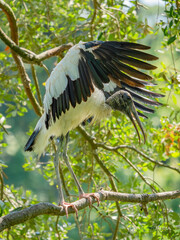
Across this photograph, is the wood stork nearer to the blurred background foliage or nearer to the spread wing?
the spread wing

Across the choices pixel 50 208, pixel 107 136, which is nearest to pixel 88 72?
pixel 50 208

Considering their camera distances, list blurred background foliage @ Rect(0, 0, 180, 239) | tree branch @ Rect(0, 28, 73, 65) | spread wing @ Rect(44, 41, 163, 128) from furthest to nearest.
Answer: blurred background foliage @ Rect(0, 0, 180, 239)
tree branch @ Rect(0, 28, 73, 65)
spread wing @ Rect(44, 41, 163, 128)

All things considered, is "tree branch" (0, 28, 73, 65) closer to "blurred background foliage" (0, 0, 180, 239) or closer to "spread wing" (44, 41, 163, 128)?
"spread wing" (44, 41, 163, 128)

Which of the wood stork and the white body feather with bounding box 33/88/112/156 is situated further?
the white body feather with bounding box 33/88/112/156

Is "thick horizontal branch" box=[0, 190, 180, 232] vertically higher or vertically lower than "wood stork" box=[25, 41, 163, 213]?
lower

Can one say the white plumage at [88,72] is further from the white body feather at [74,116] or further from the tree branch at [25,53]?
the tree branch at [25,53]

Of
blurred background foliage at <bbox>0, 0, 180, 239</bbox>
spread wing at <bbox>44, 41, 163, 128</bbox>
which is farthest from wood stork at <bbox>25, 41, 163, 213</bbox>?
blurred background foliage at <bbox>0, 0, 180, 239</bbox>

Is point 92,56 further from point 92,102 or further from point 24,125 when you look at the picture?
point 24,125

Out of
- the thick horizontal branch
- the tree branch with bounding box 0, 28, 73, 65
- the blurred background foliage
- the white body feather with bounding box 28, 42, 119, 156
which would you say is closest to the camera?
the thick horizontal branch

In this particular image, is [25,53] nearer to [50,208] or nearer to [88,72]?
[88,72]

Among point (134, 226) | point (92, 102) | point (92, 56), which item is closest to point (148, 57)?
point (92, 56)

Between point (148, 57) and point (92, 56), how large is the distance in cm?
34

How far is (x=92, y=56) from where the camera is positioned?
94.4 inches

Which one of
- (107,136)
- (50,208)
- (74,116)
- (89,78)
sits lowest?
(107,136)
